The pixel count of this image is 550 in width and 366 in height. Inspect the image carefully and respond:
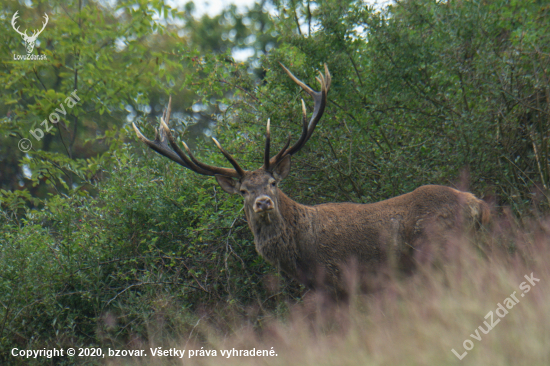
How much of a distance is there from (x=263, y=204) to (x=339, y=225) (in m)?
0.90

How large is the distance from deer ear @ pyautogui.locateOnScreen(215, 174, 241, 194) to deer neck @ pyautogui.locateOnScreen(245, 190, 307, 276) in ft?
1.49

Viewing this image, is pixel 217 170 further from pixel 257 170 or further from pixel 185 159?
pixel 257 170

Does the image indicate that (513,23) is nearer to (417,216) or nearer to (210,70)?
(417,216)

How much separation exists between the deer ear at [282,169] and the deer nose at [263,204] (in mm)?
631

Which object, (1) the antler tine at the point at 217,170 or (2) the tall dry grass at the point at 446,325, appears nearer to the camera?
(2) the tall dry grass at the point at 446,325

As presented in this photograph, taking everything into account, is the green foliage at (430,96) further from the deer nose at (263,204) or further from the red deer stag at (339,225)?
the deer nose at (263,204)

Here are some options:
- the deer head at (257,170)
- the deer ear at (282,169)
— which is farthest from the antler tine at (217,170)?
the deer ear at (282,169)

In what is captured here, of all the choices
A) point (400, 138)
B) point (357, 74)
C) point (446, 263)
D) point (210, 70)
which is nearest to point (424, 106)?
point (400, 138)

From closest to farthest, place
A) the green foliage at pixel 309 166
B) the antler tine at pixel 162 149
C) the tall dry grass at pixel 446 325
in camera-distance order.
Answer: the tall dry grass at pixel 446 325 → the antler tine at pixel 162 149 → the green foliage at pixel 309 166

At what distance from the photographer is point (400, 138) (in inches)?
259

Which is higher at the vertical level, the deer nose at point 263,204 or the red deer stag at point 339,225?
the deer nose at point 263,204

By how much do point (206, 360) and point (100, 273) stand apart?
3.09 m

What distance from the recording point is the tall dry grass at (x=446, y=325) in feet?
8.57

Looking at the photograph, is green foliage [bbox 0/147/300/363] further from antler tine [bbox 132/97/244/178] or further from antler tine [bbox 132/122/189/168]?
antler tine [bbox 132/122/189/168]
